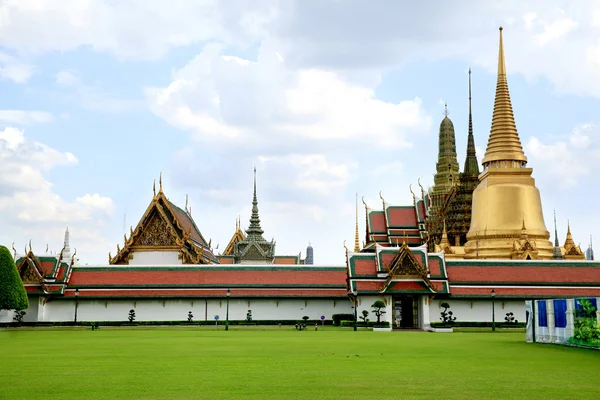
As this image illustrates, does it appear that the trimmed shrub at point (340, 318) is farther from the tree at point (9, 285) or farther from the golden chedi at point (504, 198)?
the tree at point (9, 285)

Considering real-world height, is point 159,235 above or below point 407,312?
above

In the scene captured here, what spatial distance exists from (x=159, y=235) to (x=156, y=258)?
1.55m

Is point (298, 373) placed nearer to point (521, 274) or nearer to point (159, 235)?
point (521, 274)

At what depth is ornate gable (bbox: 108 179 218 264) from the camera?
51.1 meters

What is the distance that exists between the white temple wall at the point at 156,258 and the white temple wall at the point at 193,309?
678 centimetres

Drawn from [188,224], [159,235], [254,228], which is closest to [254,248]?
[254,228]

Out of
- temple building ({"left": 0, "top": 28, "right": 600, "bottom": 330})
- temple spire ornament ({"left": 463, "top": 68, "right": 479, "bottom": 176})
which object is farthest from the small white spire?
temple spire ornament ({"left": 463, "top": 68, "right": 479, "bottom": 176})

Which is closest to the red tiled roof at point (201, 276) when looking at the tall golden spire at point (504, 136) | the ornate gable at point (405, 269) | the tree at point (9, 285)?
the ornate gable at point (405, 269)

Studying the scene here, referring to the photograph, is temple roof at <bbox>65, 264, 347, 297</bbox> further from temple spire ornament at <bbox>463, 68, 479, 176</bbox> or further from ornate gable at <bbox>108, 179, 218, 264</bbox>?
temple spire ornament at <bbox>463, 68, 479, 176</bbox>

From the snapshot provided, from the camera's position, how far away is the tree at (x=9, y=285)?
39.6 meters

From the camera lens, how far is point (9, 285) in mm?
39719

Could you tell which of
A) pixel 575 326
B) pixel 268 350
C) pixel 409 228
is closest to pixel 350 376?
pixel 268 350

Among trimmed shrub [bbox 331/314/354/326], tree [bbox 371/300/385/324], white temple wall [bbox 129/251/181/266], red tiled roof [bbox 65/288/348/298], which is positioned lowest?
trimmed shrub [bbox 331/314/354/326]

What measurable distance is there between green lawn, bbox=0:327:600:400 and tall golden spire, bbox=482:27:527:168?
37062 millimetres
